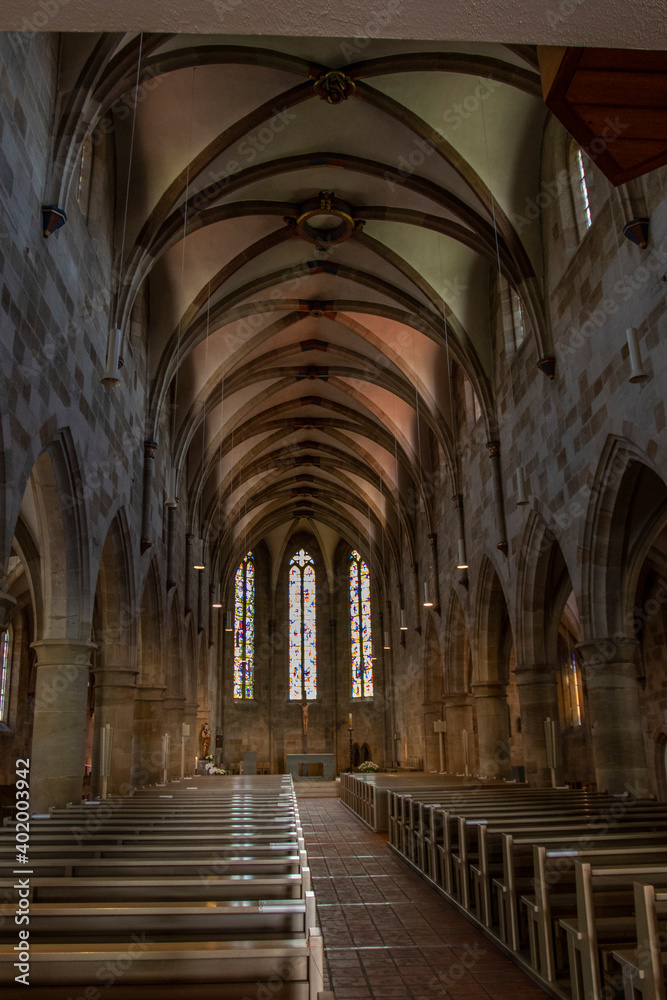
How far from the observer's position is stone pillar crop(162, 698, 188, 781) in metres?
23.3

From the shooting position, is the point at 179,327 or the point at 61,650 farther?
the point at 179,327

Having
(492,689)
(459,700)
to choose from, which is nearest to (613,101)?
(492,689)

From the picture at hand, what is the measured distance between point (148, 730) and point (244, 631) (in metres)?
21.7

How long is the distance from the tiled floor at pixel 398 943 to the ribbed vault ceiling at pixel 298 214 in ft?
29.9

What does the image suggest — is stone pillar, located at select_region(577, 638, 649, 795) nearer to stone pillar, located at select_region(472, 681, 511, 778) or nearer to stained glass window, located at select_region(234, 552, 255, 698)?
stone pillar, located at select_region(472, 681, 511, 778)

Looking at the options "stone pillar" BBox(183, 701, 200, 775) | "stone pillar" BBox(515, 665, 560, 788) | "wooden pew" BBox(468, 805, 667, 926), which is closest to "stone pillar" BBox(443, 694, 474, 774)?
"stone pillar" BBox(515, 665, 560, 788)

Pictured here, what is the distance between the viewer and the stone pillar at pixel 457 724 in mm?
23625

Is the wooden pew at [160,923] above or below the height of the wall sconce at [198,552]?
below

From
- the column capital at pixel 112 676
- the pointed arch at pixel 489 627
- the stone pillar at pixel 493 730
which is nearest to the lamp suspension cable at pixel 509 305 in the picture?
the pointed arch at pixel 489 627

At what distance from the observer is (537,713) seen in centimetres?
1595

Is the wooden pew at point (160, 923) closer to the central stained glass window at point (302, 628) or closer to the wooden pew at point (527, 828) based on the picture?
the wooden pew at point (527, 828)

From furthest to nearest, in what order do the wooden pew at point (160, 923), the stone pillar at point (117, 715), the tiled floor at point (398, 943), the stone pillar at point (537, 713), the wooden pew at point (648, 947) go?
the stone pillar at point (537, 713), the stone pillar at point (117, 715), the tiled floor at point (398, 943), the wooden pew at point (648, 947), the wooden pew at point (160, 923)

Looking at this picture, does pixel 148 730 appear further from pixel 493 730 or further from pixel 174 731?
pixel 493 730

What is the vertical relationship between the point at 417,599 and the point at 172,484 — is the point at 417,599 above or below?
below
